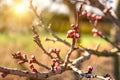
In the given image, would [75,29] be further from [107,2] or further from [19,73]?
[107,2]

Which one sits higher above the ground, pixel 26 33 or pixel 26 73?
pixel 26 33

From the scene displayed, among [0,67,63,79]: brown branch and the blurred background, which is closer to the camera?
[0,67,63,79]: brown branch

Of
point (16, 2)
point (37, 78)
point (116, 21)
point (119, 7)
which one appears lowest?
point (37, 78)

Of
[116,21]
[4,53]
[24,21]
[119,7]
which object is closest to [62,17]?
[4,53]

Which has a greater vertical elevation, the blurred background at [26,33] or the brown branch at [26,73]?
the blurred background at [26,33]

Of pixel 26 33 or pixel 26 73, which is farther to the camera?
pixel 26 33

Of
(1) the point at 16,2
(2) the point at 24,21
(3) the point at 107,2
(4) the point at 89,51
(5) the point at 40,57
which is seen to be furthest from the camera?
(5) the point at 40,57

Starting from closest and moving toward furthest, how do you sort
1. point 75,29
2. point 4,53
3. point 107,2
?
point 75,29 → point 107,2 → point 4,53

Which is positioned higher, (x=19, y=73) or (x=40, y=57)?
(x=40, y=57)

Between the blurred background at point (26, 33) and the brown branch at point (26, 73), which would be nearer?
the brown branch at point (26, 73)

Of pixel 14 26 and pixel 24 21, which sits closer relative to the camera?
pixel 24 21

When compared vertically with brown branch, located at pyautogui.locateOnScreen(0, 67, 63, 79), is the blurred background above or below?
above
